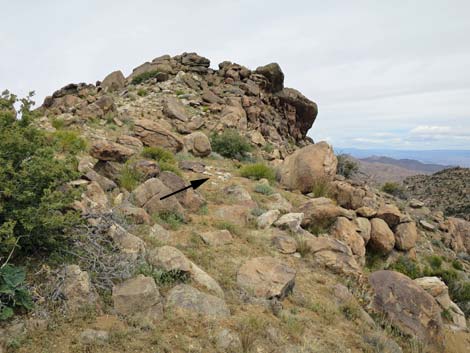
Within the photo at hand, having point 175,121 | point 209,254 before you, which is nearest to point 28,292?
point 209,254

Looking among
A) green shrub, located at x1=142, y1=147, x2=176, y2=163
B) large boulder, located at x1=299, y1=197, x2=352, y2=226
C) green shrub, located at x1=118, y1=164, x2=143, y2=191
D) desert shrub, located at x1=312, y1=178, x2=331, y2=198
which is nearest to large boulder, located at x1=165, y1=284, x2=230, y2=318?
green shrub, located at x1=118, y1=164, x2=143, y2=191

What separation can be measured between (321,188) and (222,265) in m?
5.95

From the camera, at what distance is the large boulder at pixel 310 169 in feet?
35.6

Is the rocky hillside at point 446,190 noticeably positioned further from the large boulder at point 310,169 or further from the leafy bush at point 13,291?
the leafy bush at point 13,291

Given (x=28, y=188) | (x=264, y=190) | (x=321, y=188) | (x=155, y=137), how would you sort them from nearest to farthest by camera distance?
1. (x=28, y=188)
2. (x=264, y=190)
3. (x=321, y=188)
4. (x=155, y=137)

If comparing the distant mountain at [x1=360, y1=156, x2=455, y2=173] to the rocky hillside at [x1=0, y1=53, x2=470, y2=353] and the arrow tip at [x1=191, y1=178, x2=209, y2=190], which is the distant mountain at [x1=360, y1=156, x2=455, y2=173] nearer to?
the rocky hillside at [x1=0, y1=53, x2=470, y2=353]

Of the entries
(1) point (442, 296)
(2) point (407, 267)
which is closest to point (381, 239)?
(2) point (407, 267)

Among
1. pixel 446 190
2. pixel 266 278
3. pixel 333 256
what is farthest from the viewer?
pixel 446 190

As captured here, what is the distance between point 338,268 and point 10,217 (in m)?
5.19

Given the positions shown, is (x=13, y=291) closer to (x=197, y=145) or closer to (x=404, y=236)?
(x=404, y=236)

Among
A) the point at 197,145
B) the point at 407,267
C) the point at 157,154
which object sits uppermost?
the point at 197,145

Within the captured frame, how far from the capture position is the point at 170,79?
22891mm

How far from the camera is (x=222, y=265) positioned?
5508mm

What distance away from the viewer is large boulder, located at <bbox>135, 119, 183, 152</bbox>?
38.8 ft
